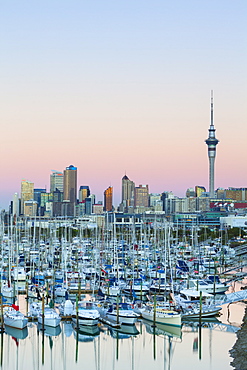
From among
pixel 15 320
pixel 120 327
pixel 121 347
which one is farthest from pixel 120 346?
pixel 15 320

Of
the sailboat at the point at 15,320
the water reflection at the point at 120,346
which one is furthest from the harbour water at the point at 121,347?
the sailboat at the point at 15,320

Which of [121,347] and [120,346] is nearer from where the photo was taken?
[121,347]

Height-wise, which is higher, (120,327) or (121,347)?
(120,327)

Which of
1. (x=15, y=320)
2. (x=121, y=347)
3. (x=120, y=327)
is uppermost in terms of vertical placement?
(x=15, y=320)

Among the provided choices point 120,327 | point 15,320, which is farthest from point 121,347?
point 15,320

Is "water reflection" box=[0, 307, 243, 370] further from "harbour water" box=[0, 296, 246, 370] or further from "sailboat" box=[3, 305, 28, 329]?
"sailboat" box=[3, 305, 28, 329]

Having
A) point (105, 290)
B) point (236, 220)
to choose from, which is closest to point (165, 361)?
point (105, 290)

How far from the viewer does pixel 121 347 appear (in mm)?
34250

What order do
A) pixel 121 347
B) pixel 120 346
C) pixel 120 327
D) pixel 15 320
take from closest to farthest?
pixel 121 347, pixel 120 346, pixel 15 320, pixel 120 327

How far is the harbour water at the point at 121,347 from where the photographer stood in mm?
31797

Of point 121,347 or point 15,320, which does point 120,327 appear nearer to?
point 121,347

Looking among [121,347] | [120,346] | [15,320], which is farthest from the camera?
[15,320]

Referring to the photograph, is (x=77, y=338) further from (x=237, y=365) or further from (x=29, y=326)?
(x=237, y=365)

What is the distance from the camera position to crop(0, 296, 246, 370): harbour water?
31.8 metres
